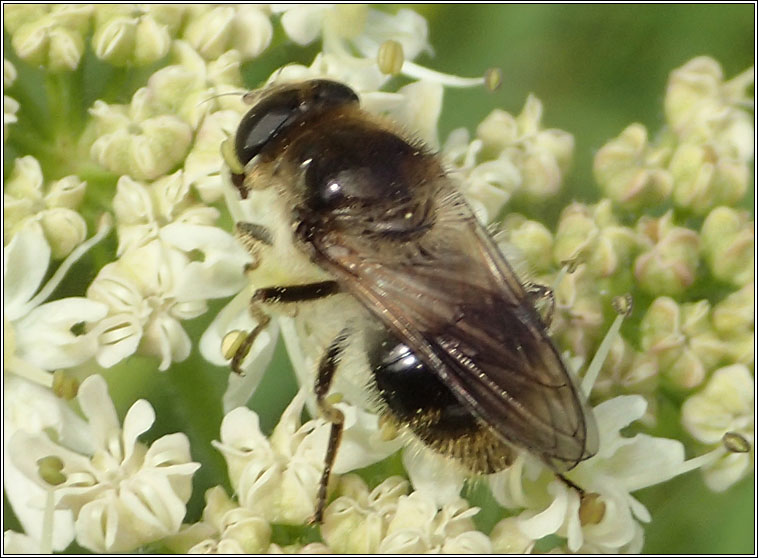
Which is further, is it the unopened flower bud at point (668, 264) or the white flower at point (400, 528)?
the unopened flower bud at point (668, 264)

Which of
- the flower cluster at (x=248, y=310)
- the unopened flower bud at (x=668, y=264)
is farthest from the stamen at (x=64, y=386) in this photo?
the unopened flower bud at (x=668, y=264)

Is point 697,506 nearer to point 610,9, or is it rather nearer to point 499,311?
point 499,311

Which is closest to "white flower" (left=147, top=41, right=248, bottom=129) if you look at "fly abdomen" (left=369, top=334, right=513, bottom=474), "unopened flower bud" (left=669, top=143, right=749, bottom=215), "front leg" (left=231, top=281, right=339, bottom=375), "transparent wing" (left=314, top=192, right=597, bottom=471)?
"front leg" (left=231, top=281, right=339, bottom=375)

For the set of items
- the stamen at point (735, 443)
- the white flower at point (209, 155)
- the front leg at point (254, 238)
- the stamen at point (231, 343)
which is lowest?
the stamen at point (735, 443)

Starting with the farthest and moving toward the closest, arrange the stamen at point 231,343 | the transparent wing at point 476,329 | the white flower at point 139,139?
the white flower at point 139,139, the stamen at point 231,343, the transparent wing at point 476,329

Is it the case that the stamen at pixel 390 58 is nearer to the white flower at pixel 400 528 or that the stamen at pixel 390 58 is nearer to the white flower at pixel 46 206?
the white flower at pixel 46 206
